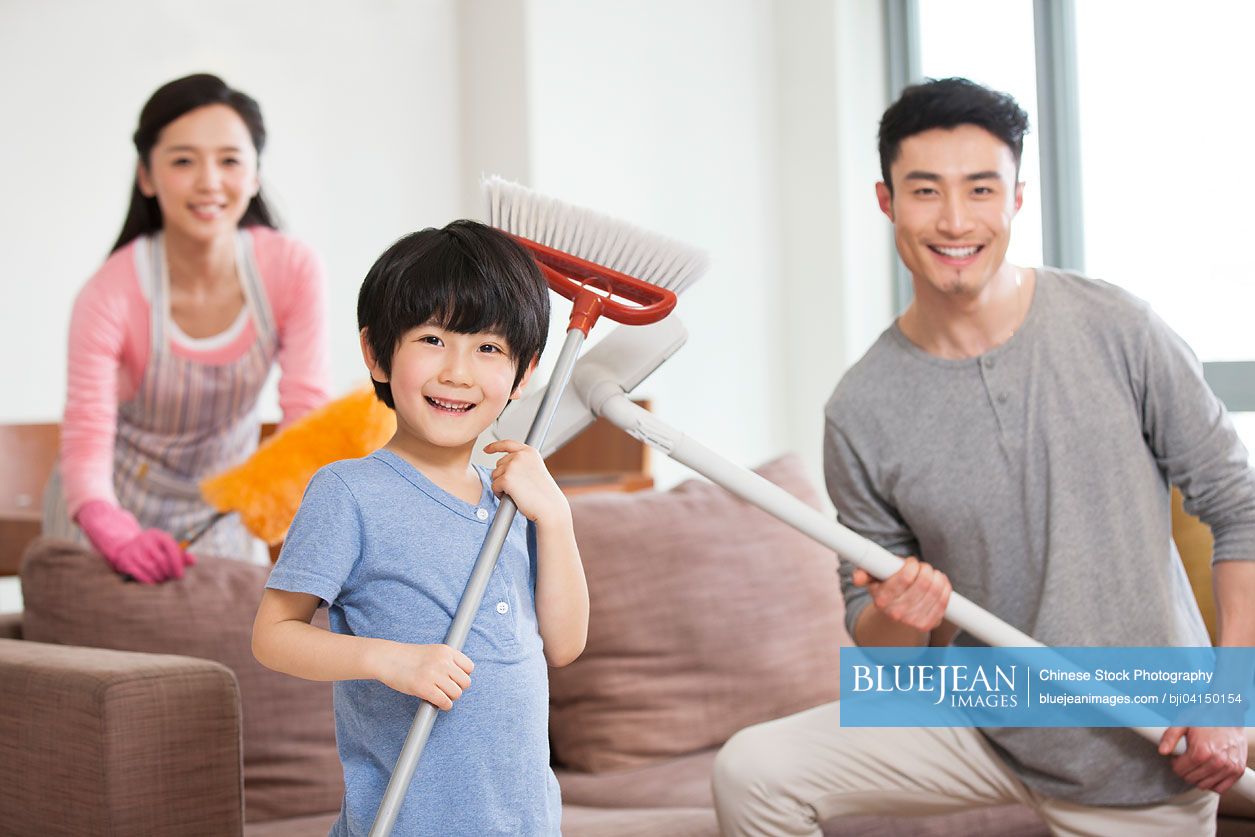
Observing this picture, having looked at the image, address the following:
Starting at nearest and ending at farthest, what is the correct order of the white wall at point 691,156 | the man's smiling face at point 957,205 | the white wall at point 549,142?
the man's smiling face at point 957,205 → the white wall at point 549,142 → the white wall at point 691,156

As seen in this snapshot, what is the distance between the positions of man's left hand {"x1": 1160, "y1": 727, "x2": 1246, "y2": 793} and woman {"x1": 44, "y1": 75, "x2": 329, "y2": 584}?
1.37 metres

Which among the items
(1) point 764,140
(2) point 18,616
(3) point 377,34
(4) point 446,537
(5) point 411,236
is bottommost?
(2) point 18,616

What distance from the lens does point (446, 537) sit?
122 centimetres

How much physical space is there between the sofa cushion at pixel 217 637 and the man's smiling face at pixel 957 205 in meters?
1.00

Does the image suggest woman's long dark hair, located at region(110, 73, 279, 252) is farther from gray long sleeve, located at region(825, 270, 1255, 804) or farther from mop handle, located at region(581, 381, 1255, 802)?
gray long sleeve, located at region(825, 270, 1255, 804)

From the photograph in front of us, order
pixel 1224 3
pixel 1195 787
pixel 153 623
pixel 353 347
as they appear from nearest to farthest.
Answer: pixel 1195 787, pixel 153 623, pixel 1224 3, pixel 353 347

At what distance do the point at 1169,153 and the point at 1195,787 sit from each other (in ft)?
8.42

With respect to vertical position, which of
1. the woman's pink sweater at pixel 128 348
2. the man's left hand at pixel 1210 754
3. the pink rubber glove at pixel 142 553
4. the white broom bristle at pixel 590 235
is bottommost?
Answer: the man's left hand at pixel 1210 754

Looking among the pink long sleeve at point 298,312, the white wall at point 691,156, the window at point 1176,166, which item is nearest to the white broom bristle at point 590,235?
the pink long sleeve at point 298,312

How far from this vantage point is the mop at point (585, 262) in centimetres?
136

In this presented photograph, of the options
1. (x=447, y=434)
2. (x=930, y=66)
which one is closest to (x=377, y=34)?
(x=930, y=66)

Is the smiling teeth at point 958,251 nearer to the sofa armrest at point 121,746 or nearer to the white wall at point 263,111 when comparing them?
the sofa armrest at point 121,746

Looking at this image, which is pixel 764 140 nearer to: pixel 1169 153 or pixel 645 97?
pixel 645 97

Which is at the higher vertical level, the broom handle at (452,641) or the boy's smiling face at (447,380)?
the boy's smiling face at (447,380)
